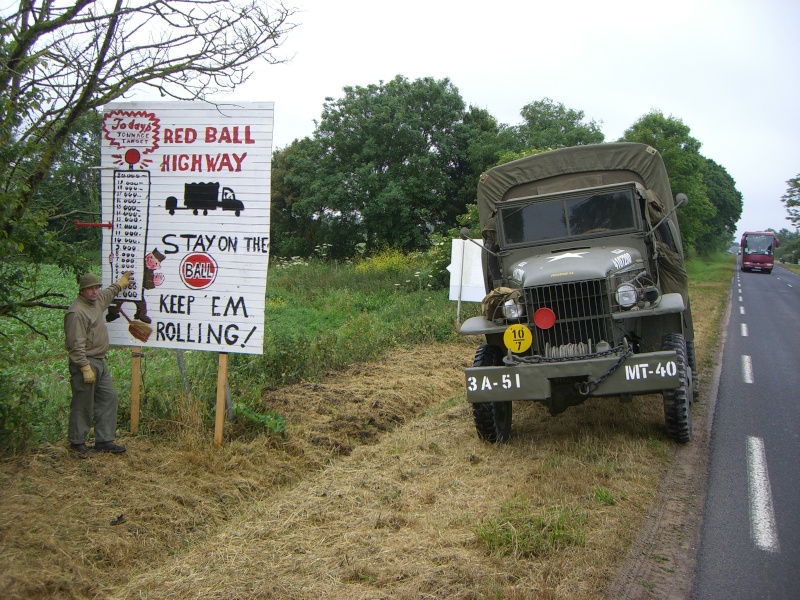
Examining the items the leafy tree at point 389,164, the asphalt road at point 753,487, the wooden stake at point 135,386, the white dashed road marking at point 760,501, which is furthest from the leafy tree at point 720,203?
the wooden stake at point 135,386

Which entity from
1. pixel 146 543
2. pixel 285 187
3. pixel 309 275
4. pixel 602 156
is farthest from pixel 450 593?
pixel 285 187

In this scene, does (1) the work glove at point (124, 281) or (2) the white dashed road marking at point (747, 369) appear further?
(2) the white dashed road marking at point (747, 369)

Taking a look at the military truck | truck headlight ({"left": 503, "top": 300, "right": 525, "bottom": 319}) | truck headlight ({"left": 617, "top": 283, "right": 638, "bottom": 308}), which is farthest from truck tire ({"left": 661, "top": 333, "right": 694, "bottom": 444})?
truck headlight ({"left": 503, "top": 300, "right": 525, "bottom": 319})

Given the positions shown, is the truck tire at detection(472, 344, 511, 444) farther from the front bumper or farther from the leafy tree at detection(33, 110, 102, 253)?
the leafy tree at detection(33, 110, 102, 253)

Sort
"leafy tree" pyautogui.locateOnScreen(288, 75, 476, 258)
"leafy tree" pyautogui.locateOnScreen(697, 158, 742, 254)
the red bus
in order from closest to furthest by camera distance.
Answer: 1. "leafy tree" pyautogui.locateOnScreen(288, 75, 476, 258)
2. the red bus
3. "leafy tree" pyautogui.locateOnScreen(697, 158, 742, 254)

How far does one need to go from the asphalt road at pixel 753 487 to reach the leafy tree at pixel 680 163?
25.7 m

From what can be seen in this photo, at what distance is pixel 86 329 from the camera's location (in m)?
6.39

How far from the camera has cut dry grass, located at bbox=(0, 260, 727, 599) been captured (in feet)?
14.0

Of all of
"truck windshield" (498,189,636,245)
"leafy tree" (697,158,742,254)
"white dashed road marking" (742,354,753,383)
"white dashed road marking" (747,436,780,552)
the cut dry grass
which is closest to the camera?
the cut dry grass

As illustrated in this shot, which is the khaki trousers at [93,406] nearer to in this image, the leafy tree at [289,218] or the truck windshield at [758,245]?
the leafy tree at [289,218]

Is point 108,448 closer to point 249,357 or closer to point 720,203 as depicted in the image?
point 249,357

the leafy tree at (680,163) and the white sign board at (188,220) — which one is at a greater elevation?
the leafy tree at (680,163)

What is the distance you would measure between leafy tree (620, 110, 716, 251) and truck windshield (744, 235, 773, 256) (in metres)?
11.2

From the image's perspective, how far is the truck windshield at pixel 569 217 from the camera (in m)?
7.96
